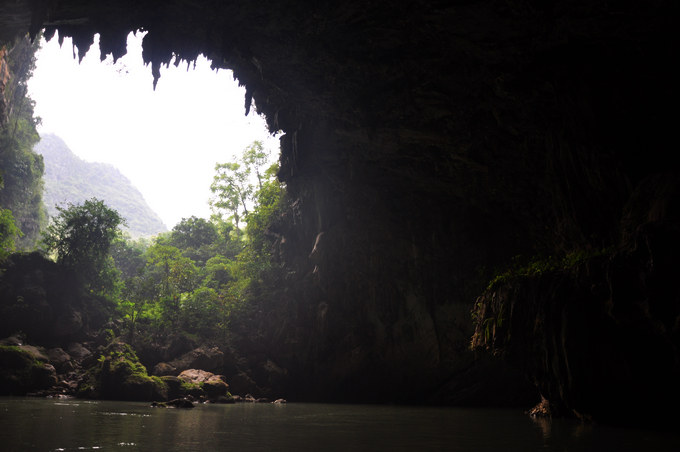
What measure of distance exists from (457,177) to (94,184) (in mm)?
166427

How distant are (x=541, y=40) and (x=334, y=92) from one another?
6.53m

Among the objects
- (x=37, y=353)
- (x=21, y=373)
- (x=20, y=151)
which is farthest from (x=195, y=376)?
(x=20, y=151)

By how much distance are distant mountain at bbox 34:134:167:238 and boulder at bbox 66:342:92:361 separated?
124m

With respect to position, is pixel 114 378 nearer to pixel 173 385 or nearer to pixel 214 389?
pixel 173 385

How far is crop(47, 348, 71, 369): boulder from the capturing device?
19.0 metres

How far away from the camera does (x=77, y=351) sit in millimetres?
21438

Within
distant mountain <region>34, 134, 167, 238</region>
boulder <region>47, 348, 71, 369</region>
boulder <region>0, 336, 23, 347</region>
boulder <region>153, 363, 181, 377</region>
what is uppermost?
distant mountain <region>34, 134, 167, 238</region>

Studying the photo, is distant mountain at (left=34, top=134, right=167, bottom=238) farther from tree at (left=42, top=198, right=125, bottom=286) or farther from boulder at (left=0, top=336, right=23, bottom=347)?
boulder at (left=0, top=336, right=23, bottom=347)

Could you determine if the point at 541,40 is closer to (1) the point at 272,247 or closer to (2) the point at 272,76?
(2) the point at 272,76

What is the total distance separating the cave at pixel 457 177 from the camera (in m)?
8.93

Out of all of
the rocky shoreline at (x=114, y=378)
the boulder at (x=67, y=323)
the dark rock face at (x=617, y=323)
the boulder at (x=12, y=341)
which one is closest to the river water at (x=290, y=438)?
the dark rock face at (x=617, y=323)

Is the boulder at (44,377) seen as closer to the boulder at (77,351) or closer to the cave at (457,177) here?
the boulder at (77,351)

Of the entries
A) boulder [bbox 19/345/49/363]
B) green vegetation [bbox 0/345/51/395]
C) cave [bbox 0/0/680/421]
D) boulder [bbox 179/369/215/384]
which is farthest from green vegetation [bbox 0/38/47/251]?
cave [bbox 0/0/680/421]

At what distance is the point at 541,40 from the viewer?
401 inches
